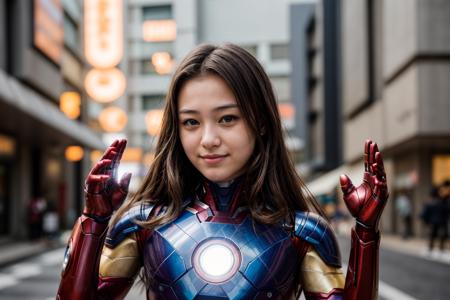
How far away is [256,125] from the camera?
208 cm

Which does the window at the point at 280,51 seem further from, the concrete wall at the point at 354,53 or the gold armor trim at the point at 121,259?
the gold armor trim at the point at 121,259

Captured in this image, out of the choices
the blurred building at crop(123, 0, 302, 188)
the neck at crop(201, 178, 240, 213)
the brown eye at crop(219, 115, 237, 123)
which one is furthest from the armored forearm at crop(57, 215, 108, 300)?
the blurred building at crop(123, 0, 302, 188)

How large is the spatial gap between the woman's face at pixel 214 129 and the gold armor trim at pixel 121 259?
35cm

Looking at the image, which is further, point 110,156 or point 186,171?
point 186,171

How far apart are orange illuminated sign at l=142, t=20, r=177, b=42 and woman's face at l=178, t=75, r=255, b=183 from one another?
4906 centimetres

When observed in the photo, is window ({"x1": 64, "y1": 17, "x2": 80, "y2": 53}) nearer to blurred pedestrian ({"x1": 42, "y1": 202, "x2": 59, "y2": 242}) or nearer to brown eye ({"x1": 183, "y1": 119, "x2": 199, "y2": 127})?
blurred pedestrian ({"x1": 42, "y1": 202, "x2": 59, "y2": 242})

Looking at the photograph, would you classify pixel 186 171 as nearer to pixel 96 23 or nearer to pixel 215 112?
pixel 215 112

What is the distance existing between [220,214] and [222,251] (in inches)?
5.4

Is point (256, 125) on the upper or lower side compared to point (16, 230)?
upper

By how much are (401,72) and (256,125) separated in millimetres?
21736

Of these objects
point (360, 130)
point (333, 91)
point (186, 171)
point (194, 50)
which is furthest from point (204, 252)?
point (333, 91)

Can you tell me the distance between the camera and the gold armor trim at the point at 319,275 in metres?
2.00

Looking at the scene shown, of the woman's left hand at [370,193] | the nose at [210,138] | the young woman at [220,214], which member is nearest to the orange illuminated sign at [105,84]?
the young woman at [220,214]

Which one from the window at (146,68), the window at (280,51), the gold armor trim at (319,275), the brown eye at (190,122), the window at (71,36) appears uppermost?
the window at (280,51)
